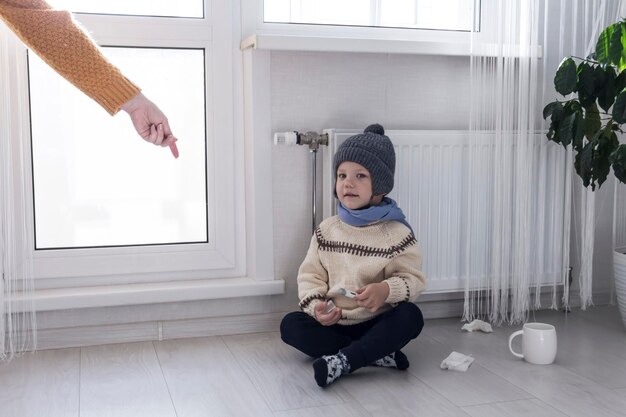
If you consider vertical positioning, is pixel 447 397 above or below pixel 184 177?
below

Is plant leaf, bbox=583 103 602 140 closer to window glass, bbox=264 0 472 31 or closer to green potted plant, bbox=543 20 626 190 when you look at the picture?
green potted plant, bbox=543 20 626 190

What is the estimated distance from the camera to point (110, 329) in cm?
237

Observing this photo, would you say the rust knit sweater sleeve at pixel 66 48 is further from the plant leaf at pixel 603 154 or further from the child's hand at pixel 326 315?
the plant leaf at pixel 603 154

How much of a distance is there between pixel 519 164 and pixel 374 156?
2.00 ft

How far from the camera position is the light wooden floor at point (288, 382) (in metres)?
1.81

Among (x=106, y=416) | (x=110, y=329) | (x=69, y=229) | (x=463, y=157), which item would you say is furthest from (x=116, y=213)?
(x=463, y=157)

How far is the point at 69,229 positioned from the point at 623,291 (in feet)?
5.86

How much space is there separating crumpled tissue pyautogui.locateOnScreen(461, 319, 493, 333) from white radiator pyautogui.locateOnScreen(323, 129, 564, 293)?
13cm

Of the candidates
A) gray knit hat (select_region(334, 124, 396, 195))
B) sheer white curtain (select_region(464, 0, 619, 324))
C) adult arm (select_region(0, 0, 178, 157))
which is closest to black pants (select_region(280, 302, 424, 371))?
gray knit hat (select_region(334, 124, 396, 195))

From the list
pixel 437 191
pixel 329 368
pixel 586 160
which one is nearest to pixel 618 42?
pixel 586 160

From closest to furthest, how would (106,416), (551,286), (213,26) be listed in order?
(106,416)
(213,26)
(551,286)

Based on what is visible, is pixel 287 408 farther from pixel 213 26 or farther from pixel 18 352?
pixel 213 26

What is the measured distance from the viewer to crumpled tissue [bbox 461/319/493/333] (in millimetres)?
2496

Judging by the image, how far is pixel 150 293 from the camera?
2355 mm
